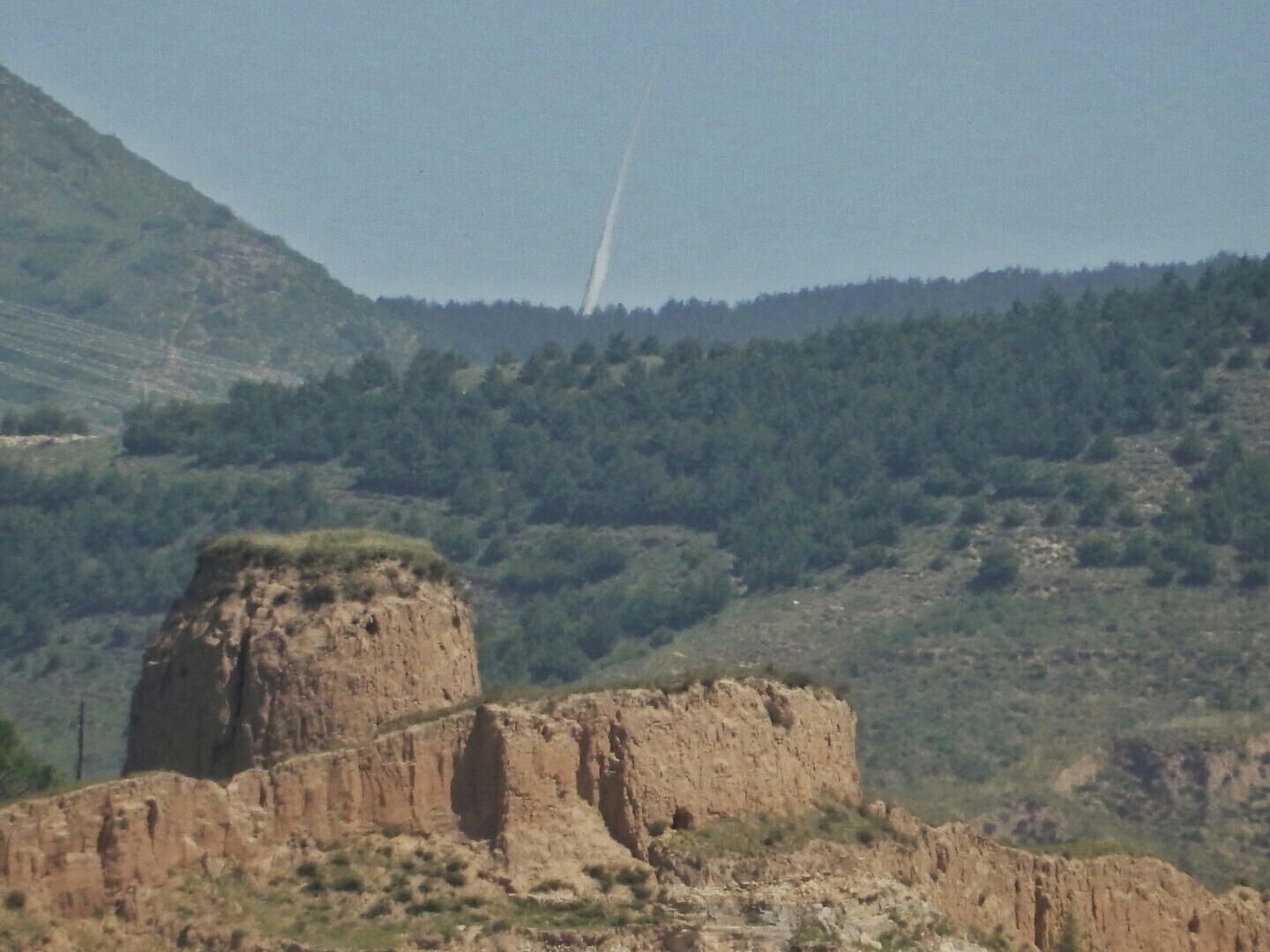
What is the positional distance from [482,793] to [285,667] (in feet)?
12.2

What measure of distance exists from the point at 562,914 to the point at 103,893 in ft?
19.4

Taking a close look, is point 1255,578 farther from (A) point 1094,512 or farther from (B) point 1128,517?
(A) point 1094,512

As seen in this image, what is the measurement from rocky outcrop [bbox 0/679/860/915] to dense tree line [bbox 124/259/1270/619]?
6588 centimetres

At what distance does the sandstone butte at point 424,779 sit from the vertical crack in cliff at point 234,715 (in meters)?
0.03

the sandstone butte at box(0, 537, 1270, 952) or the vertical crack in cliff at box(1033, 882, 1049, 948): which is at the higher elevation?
the sandstone butte at box(0, 537, 1270, 952)

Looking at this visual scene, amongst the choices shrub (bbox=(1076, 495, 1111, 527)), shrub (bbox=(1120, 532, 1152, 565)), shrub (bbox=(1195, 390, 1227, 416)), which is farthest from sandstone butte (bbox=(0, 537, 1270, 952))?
shrub (bbox=(1195, 390, 1227, 416))

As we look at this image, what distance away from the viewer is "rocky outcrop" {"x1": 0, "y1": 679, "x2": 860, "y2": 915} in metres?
45.2

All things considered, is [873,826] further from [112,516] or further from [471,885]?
[112,516]

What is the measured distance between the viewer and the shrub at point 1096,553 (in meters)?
112

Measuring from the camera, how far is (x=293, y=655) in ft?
165

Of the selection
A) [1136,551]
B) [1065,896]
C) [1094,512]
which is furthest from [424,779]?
[1094,512]

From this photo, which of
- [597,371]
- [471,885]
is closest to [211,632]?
[471,885]

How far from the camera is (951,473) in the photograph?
125 m

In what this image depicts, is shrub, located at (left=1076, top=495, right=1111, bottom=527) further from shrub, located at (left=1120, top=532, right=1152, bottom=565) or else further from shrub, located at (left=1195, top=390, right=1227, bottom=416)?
shrub, located at (left=1195, top=390, right=1227, bottom=416)
